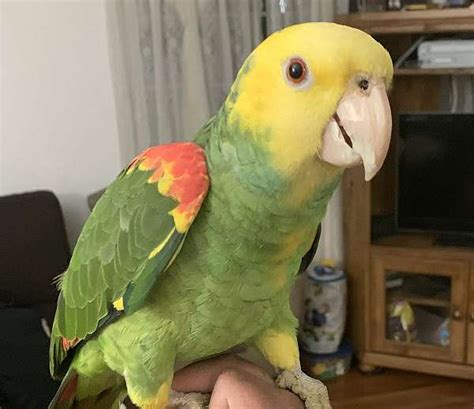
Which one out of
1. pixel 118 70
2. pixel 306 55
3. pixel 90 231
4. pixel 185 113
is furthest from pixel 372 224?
pixel 306 55

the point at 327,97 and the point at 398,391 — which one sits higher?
the point at 327,97

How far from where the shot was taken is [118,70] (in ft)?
8.11

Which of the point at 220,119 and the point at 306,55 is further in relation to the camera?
the point at 220,119

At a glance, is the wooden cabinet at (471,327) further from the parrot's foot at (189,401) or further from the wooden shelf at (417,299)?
the parrot's foot at (189,401)

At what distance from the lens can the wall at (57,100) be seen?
256 centimetres

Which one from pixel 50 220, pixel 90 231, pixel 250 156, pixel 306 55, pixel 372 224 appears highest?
pixel 306 55

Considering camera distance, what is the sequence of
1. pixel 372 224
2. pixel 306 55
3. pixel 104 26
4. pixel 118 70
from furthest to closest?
pixel 372 224, pixel 104 26, pixel 118 70, pixel 306 55

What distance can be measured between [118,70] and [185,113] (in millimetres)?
275

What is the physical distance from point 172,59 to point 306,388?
1.65 meters

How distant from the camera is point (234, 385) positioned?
0.97 m

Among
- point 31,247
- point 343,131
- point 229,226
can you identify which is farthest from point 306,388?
point 31,247

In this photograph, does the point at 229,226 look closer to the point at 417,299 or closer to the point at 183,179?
the point at 183,179

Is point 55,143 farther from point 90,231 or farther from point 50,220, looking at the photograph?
point 90,231

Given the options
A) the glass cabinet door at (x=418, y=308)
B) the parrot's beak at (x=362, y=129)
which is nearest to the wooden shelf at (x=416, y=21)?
the glass cabinet door at (x=418, y=308)
